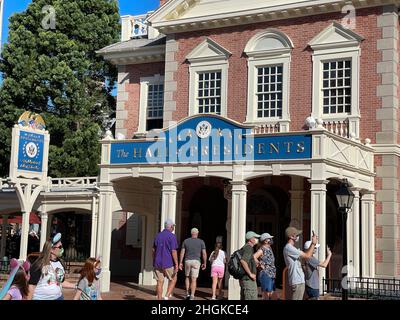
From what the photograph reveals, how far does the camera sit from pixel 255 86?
862 inches

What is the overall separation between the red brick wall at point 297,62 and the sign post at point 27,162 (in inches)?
194

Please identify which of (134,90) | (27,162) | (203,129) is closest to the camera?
(203,129)

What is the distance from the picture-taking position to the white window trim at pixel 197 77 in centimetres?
2244

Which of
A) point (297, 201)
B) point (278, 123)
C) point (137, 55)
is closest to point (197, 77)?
point (137, 55)

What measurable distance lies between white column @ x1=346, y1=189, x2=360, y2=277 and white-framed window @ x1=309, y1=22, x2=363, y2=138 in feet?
7.86

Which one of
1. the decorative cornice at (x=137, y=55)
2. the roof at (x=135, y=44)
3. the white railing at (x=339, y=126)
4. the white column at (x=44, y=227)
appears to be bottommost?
the white column at (x=44, y=227)

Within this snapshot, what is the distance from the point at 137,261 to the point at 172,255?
10261mm

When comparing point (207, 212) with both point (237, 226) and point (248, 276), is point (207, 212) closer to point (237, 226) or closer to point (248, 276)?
point (237, 226)

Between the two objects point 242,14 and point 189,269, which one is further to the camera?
point 242,14

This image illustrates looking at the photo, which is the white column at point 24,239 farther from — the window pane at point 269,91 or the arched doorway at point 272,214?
the window pane at point 269,91

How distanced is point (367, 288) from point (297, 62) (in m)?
7.75

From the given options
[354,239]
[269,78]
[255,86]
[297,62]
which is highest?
[297,62]

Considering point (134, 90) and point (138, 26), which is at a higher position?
point (138, 26)

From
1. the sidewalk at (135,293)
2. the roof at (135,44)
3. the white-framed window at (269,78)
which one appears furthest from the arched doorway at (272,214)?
the roof at (135,44)
